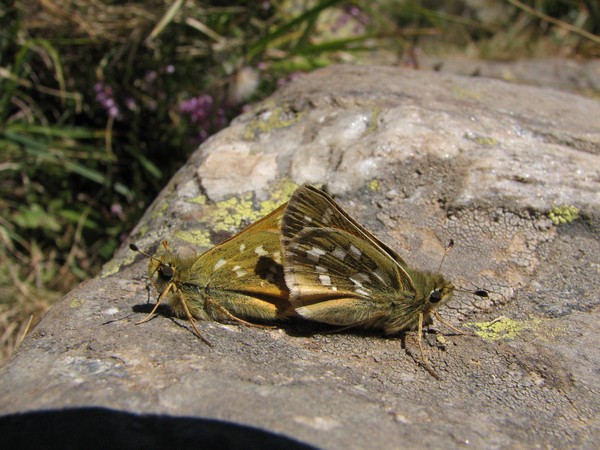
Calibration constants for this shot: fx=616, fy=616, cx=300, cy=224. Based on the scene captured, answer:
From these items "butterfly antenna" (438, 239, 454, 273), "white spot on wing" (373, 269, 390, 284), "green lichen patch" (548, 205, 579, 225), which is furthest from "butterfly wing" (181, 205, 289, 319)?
"green lichen patch" (548, 205, 579, 225)

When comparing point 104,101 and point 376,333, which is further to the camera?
point 104,101

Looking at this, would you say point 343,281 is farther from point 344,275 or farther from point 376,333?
point 376,333

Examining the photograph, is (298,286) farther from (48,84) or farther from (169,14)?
(48,84)

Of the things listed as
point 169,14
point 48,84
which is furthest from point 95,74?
point 169,14

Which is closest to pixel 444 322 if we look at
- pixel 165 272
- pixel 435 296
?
pixel 435 296

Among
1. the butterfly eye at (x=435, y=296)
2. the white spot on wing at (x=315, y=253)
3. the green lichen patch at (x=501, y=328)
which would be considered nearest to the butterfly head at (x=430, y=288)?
the butterfly eye at (x=435, y=296)

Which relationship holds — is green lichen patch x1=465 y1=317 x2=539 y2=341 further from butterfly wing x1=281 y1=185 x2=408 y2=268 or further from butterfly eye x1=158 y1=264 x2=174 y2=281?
butterfly eye x1=158 y1=264 x2=174 y2=281
